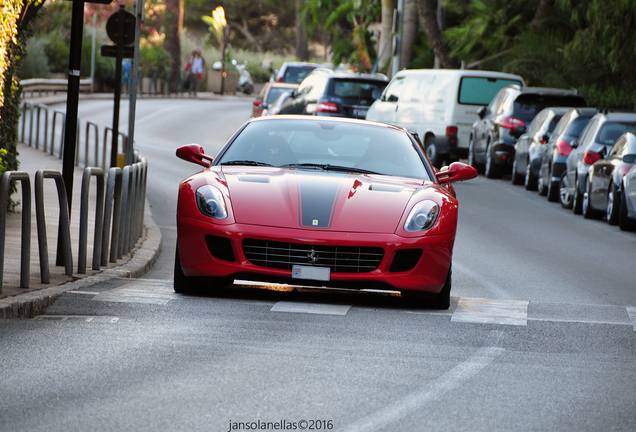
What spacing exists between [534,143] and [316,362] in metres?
16.0

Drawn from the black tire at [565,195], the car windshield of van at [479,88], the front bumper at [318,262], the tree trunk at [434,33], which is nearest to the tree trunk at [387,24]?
the tree trunk at [434,33]

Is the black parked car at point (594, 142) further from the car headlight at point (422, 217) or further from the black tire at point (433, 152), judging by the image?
the car headlight at point (422, 217)

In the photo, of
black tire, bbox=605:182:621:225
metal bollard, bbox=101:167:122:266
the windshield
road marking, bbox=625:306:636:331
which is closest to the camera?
road marking, bbox=625:306:636:331

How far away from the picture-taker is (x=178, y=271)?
328 inches

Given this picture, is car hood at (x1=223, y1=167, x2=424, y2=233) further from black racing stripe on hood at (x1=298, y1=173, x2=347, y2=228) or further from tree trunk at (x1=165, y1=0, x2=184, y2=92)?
tree trunk at (x1=165, y1=0, x2=184, y2=92)

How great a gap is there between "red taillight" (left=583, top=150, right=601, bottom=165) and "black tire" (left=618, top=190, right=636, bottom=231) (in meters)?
1.71

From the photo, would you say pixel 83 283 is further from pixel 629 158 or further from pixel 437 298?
pixel 629 158

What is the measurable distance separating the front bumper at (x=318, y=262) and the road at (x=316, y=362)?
0.22 meters

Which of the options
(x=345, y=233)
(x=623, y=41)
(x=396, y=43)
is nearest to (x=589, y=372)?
(x=345, y=233)

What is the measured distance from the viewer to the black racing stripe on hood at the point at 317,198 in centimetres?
795

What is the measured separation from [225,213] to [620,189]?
32.2ft

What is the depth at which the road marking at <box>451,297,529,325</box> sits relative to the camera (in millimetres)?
7836

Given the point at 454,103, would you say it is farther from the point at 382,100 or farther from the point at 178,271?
the point at 178,271

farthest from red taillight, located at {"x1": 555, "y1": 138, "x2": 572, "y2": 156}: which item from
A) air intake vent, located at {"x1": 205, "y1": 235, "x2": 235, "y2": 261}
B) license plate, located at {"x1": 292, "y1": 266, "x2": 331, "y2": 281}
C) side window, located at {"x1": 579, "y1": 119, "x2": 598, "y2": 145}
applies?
air intake vent, located at {"x1": 205, "y1": 235, "x2": 235, "y2": 261}
